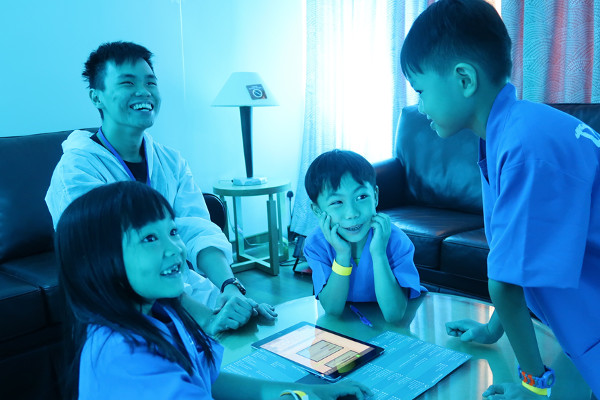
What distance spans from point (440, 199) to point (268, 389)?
83.3 inches

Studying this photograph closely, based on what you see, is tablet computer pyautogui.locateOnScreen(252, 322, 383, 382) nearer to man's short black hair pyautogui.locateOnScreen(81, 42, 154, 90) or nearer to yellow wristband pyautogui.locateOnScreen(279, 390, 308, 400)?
yellow wristband pyautogui.locateOnScreen(279, 390, 308, 400)

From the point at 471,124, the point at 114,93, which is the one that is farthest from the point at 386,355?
the point at 114,93

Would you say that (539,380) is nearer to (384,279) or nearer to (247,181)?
(384,279)

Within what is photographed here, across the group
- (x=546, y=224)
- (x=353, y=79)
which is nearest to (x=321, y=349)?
(x=546, y=224)

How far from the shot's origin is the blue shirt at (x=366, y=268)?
1.34 m

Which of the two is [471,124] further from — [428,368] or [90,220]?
[90,220]

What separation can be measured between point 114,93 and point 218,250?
620 millimetres

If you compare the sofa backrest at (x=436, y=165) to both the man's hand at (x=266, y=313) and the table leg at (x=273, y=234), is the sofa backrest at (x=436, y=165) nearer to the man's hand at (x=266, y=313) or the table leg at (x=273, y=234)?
the table leg at (x=273, y=234)

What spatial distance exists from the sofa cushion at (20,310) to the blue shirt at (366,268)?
1.08 m

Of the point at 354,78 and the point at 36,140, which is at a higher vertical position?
the point at 354,78

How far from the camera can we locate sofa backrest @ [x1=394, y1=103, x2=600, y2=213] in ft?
8.79

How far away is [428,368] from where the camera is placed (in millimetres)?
957

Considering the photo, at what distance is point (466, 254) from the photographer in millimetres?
2125

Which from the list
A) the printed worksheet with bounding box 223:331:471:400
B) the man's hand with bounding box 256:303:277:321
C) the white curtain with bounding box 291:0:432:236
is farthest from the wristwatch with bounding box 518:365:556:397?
the white curtain with bounding box 291:0:432:236
